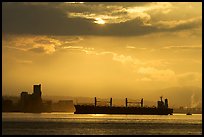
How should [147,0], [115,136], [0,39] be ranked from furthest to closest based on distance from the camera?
[115,136]
[0,39]
[147,0]

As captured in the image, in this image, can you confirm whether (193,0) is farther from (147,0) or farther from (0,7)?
(0,7)

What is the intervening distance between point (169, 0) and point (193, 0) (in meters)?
2.67

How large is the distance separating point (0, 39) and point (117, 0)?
11216 mm

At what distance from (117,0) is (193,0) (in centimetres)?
605

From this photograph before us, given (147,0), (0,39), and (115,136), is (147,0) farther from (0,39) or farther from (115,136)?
(115,136)

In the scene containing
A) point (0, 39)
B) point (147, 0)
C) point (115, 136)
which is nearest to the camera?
point (147, 0)

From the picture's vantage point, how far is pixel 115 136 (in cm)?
6519

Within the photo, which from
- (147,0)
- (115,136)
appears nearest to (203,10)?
(147,0)

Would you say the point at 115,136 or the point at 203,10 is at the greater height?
the point at 203,10

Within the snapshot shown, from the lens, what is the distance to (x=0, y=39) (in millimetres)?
45188

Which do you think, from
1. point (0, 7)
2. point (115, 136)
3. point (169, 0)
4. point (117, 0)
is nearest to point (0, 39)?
point (0, 7)

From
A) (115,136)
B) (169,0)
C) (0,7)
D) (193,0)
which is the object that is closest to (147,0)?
(169,0)

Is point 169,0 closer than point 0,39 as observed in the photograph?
Yes

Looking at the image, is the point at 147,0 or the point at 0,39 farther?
the point at 0,39
